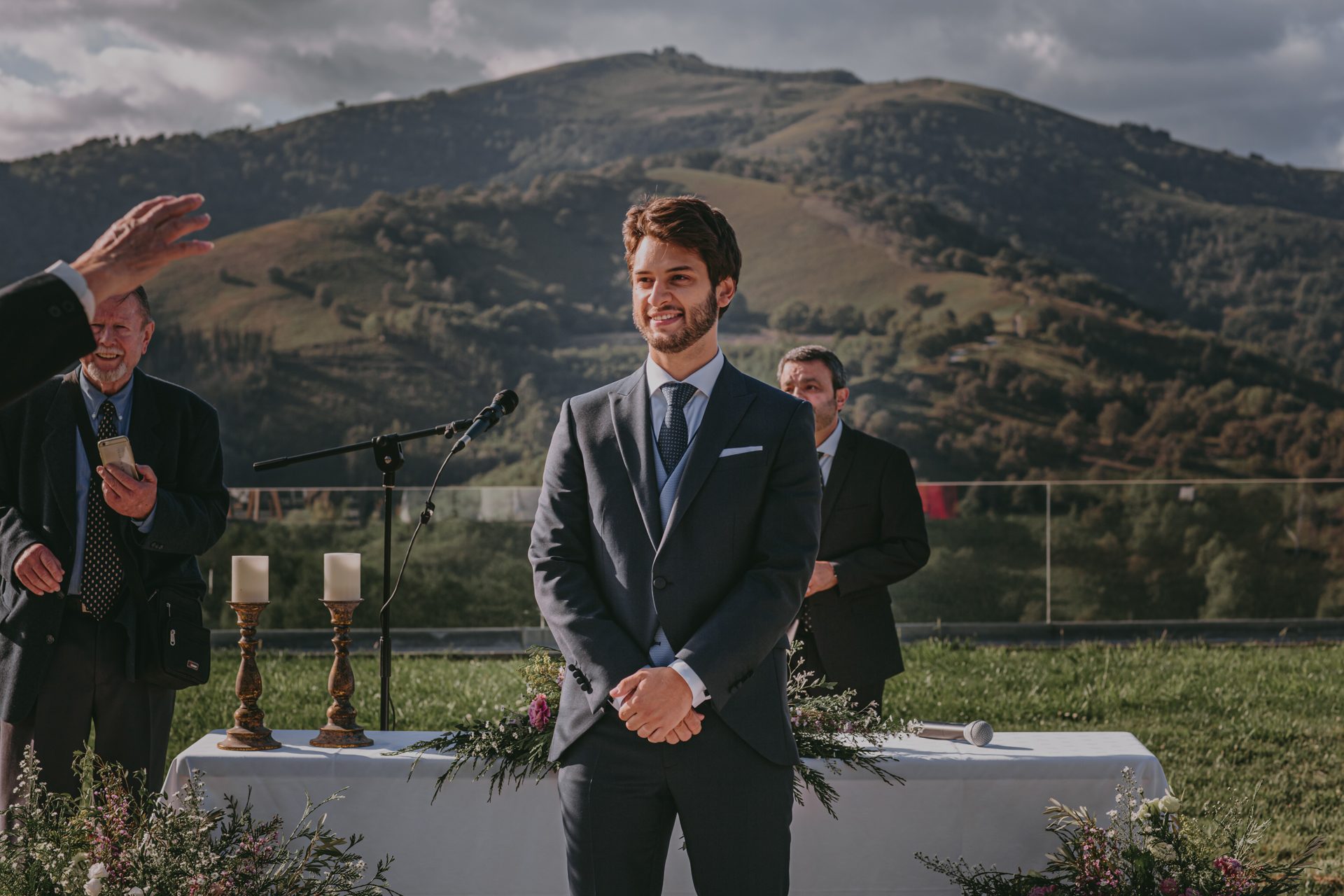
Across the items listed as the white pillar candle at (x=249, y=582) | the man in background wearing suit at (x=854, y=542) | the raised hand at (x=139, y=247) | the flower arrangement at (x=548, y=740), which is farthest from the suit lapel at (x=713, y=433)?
the white pillar candle at (x=249, y=582)

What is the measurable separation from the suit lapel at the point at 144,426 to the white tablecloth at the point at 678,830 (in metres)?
0.82

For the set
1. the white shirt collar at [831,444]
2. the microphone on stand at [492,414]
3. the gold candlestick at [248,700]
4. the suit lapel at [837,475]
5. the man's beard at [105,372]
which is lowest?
the gold candlestick at [248,700]

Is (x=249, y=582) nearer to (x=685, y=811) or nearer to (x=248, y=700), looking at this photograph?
(x=248, y=700)

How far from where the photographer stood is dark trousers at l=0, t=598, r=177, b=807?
2.97 meters

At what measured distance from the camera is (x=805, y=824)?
2883 millimetres

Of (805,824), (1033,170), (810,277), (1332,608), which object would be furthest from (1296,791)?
(1033,170)

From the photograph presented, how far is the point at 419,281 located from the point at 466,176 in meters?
14.6

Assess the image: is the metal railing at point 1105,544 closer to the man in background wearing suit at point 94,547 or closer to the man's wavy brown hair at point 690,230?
the man in background wearing suit at point 94,547

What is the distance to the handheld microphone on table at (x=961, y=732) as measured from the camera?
304 cm

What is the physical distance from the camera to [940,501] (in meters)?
10.8

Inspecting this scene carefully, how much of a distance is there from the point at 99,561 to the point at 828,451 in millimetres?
2125

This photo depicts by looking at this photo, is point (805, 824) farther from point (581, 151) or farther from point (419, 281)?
point (581, 151)

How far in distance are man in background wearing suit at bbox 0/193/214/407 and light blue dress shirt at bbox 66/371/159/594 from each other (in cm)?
142

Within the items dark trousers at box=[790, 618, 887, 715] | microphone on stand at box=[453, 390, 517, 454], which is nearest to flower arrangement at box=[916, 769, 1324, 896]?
dark trousers at box=[790, 618, 887, 715]
